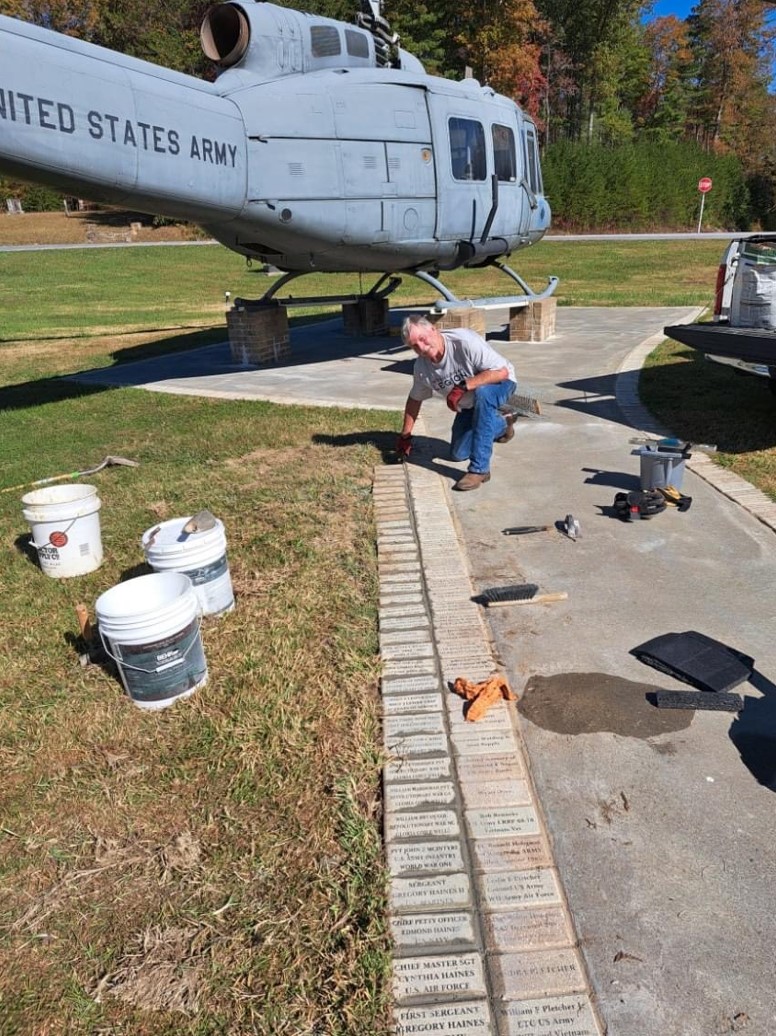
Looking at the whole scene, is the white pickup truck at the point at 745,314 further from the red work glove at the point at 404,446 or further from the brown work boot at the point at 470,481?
the red work glove at the point at 404,446

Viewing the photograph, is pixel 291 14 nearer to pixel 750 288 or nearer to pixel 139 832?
pixel 750 288

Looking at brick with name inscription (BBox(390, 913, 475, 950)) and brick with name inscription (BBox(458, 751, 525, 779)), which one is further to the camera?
brick with name inscription (BBox(458, 751, 525, 779))

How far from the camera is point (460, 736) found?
290 centimetres

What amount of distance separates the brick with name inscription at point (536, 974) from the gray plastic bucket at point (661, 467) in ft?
12.3

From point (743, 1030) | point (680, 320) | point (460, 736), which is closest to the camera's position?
point (743, 1030)

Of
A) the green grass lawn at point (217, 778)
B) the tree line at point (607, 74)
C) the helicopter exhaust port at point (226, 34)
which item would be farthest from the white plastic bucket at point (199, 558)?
the tree line at point (607, 74)

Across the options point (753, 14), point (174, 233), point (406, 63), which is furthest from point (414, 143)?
point (753, 14)

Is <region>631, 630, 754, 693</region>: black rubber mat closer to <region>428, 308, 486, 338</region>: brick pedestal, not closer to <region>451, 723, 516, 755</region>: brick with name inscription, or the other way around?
<region>451, 723, 516, 755</region>: brick with name inscription

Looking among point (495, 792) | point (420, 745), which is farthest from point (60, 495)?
point (495, 792)

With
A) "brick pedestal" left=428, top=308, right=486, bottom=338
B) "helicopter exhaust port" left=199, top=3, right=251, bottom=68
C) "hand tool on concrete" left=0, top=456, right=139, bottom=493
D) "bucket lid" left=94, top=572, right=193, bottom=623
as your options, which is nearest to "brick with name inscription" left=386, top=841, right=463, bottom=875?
"bucket lid" left=94, top=572, right=193, bottom=623

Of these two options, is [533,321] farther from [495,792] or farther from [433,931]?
[433,931]

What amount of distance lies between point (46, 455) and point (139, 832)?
5.08 m

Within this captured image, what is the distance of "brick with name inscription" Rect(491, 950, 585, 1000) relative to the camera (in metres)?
1.92

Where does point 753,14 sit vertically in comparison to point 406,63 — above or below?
above
